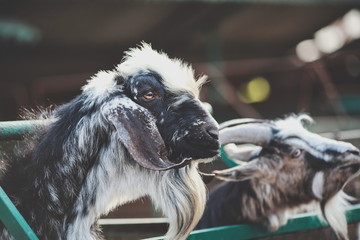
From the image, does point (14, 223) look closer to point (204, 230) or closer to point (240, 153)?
point (204, 230)

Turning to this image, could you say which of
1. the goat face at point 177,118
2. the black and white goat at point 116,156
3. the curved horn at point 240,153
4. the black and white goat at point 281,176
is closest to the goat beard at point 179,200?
the black and white goat at point 116,156

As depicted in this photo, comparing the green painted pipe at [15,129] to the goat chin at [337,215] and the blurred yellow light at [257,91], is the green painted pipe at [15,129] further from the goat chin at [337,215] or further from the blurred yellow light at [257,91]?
the blurred yellow light at [257,91]

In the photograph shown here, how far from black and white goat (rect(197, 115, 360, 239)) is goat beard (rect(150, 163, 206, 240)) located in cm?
97

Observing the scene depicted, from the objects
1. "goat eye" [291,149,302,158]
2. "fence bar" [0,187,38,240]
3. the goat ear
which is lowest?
"fence bar" [0,187,38,240]

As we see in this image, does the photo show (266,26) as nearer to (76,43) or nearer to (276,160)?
(76,43)

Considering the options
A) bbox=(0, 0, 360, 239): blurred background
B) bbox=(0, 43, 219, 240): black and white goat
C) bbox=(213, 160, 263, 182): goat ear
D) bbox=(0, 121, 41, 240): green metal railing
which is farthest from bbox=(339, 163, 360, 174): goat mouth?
bbox=(0, 0, 360, 239): blurred background

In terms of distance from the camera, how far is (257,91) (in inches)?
464

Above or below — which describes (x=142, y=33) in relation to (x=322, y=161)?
above

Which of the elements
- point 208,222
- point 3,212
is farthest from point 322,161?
point 3,212

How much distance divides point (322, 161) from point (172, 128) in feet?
4.83

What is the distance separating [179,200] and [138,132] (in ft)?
1.08

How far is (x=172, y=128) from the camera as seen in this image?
228 centimetres

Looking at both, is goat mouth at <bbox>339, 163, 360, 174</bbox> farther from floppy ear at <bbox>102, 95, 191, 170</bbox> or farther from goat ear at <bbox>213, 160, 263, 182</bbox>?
floppy ear at <bbox>102, 95, 191, 170</bbox>

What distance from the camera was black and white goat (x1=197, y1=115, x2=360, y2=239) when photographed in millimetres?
3404
